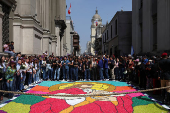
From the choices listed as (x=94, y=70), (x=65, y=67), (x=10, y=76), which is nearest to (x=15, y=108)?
(x=10, y=76)

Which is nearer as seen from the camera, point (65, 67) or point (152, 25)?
point (65, 67)

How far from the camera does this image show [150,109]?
6.18 metres

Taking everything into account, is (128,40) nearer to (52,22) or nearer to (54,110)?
(52,22)

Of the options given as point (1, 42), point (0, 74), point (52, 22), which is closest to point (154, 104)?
point (0, 74)

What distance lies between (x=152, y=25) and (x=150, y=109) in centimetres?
1347

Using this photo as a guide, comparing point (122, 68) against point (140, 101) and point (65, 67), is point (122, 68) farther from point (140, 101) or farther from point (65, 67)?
point (140, 101)

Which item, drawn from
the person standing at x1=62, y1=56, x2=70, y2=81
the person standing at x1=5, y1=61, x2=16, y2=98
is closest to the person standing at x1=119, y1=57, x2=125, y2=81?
the person standing at x1=62, y1=56, x2=70, y2=81

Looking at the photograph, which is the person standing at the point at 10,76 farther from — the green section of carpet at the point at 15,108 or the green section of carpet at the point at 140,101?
the green section of carpet at the point at 140,101

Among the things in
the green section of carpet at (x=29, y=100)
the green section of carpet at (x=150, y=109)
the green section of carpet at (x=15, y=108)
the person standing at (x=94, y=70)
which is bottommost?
the green section of carpet at (x=150, y=109)

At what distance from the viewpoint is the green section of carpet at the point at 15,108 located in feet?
19.7

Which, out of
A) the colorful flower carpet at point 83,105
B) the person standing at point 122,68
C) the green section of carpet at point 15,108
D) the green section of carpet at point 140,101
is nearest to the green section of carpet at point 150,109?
the colorful flower carpet at point 83,105

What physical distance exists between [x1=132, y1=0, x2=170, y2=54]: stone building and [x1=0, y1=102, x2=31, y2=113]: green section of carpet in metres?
12.4

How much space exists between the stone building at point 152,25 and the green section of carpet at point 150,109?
29.2 ft

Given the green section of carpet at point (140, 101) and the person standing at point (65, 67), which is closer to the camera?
the green section of carpet at point (140, 101)
